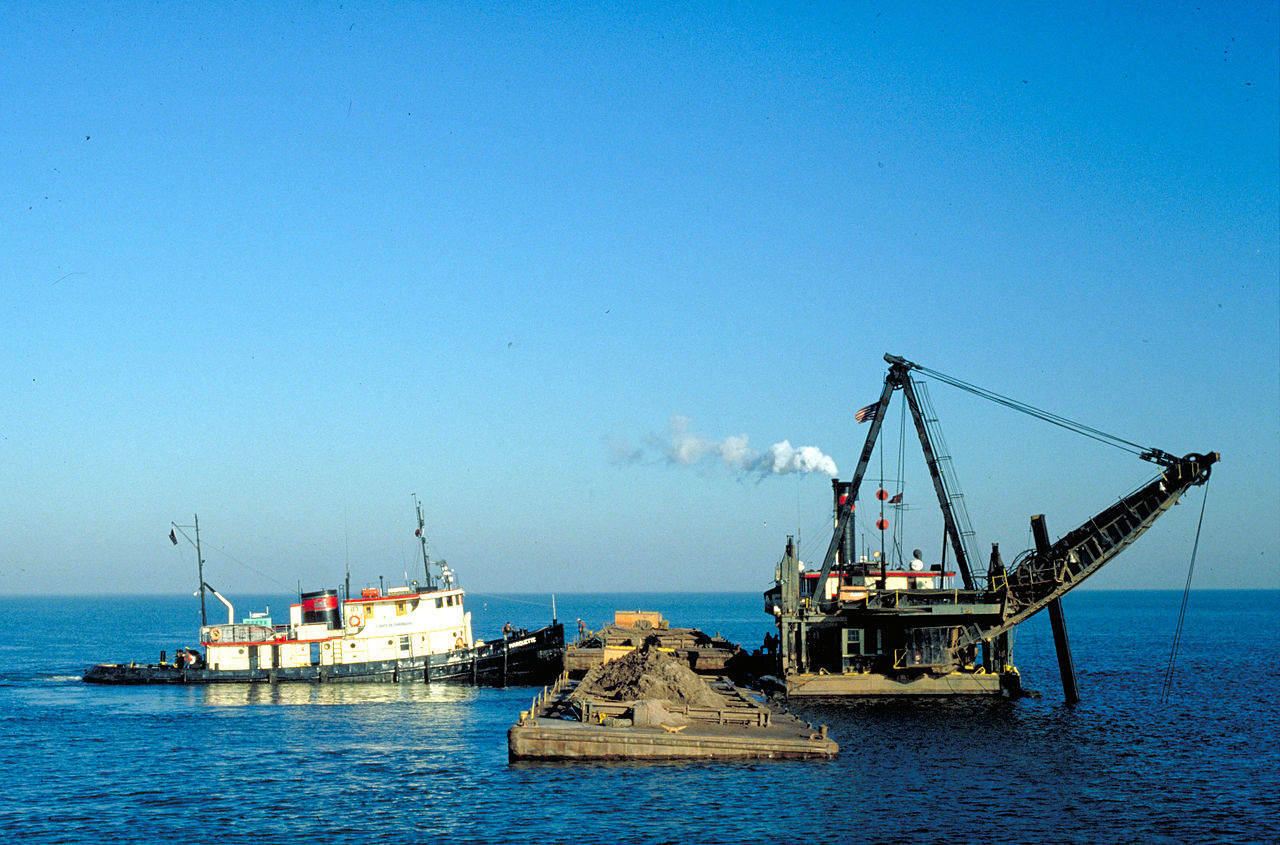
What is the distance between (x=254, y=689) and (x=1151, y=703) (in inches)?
1831

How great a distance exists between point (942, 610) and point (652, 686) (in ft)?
53.1

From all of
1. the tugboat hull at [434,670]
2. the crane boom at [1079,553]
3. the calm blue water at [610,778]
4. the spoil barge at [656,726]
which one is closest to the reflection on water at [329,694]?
the calm blue water at [610,778]

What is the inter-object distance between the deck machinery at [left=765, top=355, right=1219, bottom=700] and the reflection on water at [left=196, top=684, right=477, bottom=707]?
56.7 feet

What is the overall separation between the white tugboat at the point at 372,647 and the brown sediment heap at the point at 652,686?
22623 mm

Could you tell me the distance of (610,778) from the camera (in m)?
32.8

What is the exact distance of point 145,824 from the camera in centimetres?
3031

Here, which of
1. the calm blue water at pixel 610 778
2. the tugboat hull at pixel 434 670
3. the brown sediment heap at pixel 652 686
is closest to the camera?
the calm blue water at pixel 610 778

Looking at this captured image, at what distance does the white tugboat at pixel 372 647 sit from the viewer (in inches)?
2438

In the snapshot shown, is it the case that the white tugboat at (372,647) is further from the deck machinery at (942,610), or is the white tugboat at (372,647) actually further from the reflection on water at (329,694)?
the deck machinery at (942,610)

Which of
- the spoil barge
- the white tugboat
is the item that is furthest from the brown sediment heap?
the white tugboat

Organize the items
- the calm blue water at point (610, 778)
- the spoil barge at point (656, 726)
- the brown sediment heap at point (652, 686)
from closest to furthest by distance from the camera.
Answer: the calm blue water at point (610, 778) < the spoil barge at point (656, 726) < the brown sediment heap at point (652, 686)

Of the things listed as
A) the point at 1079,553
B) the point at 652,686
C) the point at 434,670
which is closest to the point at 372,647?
the point at 434,670

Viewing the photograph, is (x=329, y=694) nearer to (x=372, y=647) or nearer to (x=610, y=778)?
(x=372, y=647)

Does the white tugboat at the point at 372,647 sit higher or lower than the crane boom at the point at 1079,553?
lower
